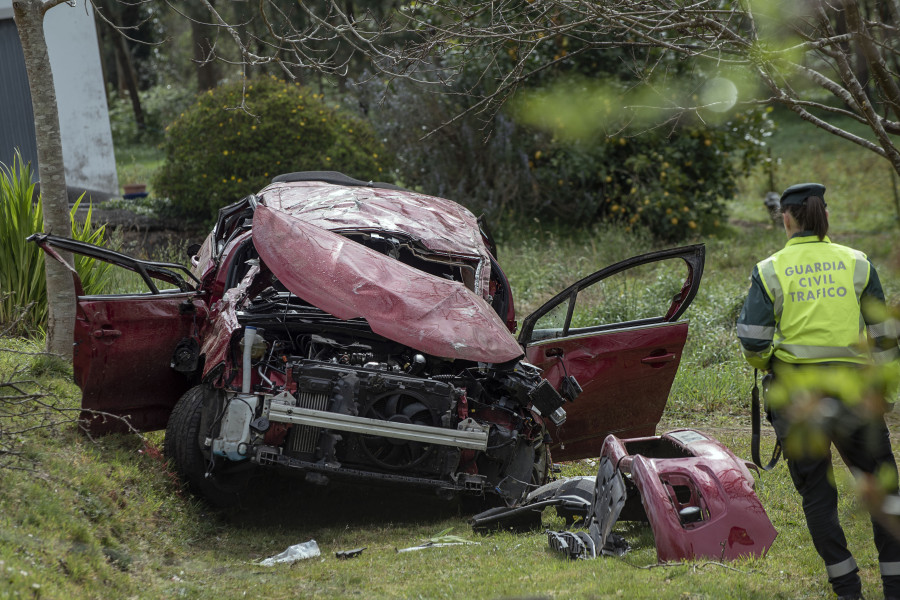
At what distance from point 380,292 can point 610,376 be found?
5.75ft

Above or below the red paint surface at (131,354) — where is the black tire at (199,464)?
below

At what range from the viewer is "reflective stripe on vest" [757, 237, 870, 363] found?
4.26 m

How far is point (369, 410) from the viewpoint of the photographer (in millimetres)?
5711

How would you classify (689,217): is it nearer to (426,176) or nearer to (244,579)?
(426,176)

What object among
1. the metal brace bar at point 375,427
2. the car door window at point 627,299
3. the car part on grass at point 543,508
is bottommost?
the car door window at point 627,299

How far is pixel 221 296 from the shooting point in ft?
22.2

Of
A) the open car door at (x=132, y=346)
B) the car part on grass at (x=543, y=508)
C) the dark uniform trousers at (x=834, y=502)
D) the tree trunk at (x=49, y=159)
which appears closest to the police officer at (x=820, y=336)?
the dark uniform trousers at (x=834, y=502)

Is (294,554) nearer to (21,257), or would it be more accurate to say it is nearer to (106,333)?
(106,333)

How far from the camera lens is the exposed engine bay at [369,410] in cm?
559

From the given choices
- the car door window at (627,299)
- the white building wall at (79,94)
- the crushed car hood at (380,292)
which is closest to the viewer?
the crushed car hood at (380,292)

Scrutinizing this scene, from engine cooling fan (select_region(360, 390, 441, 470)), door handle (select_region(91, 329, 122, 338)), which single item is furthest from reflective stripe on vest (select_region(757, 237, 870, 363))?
door handle (select_region(91, 329, 122, 338))

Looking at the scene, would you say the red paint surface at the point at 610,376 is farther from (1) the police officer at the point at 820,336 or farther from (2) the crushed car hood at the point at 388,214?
(1) the police officer at the point at 820,336

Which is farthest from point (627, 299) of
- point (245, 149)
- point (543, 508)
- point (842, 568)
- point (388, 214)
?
point (842, 568)

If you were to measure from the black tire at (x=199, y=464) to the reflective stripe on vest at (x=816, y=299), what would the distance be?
129 inches
